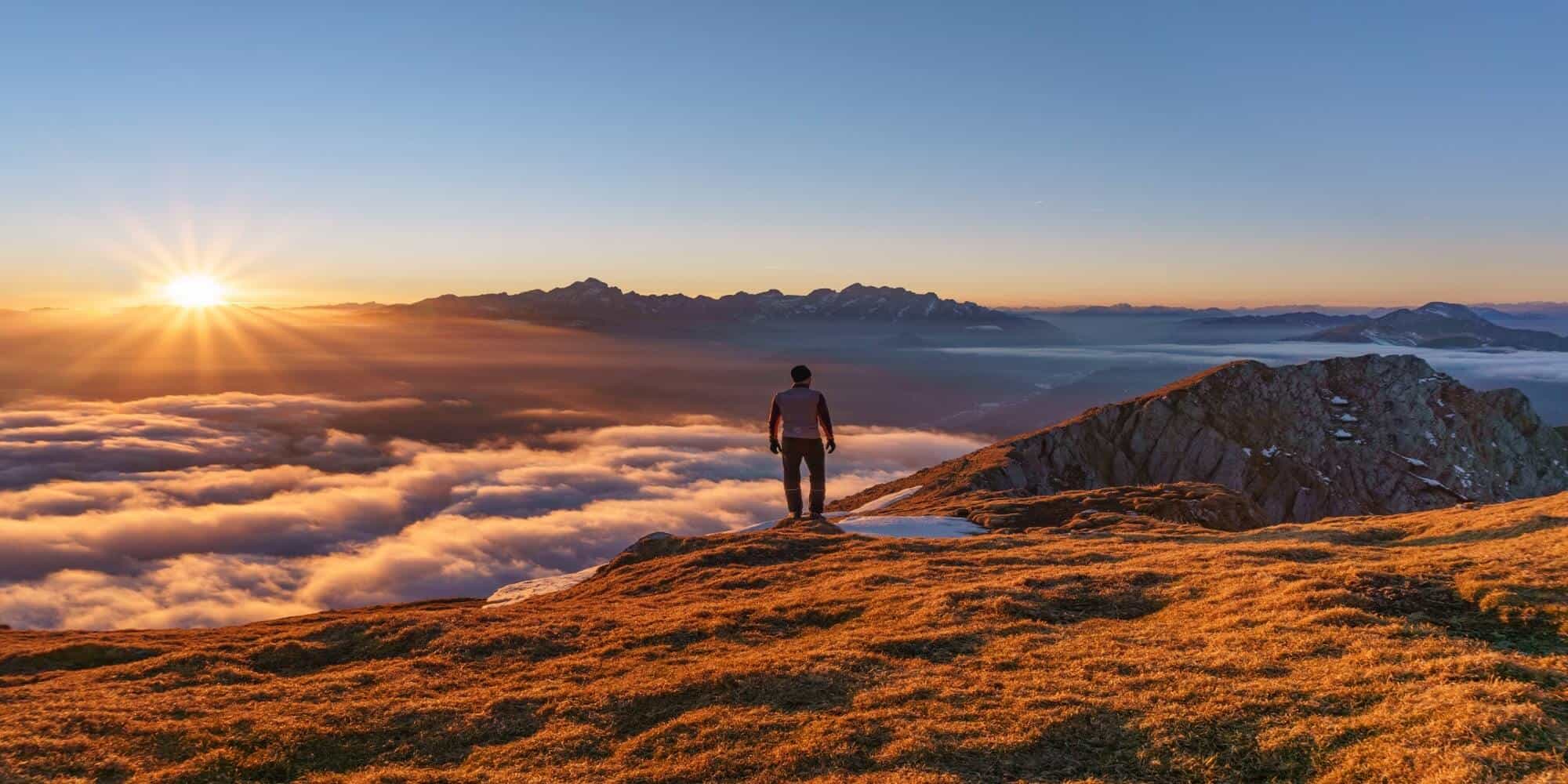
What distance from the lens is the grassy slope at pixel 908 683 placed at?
7.16 meters

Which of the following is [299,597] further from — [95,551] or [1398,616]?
[1398,616]

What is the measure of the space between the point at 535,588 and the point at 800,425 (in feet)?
36.7

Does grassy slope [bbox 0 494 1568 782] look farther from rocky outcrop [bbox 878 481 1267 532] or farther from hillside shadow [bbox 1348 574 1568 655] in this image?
rocky outcrop [bbox 878 481 1267 532]

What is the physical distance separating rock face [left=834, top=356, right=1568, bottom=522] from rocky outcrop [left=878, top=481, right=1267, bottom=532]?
4596 centimetres

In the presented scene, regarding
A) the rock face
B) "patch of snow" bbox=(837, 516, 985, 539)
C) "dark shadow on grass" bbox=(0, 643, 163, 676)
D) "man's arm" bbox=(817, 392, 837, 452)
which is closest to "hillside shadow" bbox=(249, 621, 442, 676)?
"dark shadow on grass" bbox=(0, 643, 163, 676)

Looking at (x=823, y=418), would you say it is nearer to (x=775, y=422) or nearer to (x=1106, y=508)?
(x=775, y=422)

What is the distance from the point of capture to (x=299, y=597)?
150 m

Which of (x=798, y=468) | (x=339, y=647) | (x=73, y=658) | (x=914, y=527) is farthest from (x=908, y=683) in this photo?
(x=914, y=527)

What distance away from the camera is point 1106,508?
28.5m

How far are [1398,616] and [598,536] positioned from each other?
Answer: 183 metres

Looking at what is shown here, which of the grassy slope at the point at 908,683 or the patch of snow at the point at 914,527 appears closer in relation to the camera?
the grassy slope at the point at 908,683

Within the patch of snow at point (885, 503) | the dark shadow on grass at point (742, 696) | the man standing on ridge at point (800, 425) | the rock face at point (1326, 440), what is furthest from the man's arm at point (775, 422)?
the rock face at point (1326, 440)

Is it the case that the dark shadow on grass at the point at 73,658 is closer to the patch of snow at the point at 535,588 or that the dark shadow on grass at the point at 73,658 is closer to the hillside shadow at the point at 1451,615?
the patch of snow at the point at 535,588

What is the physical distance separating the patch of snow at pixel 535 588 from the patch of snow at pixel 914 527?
334 inches
